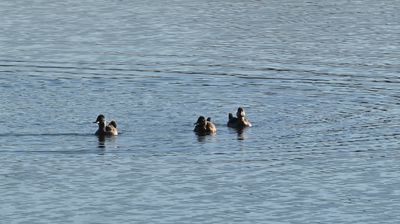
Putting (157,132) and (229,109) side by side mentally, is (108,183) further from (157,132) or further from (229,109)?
(229,109)

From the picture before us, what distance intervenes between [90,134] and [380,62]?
42.4 feet

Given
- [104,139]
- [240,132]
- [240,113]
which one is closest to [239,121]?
[240,132]

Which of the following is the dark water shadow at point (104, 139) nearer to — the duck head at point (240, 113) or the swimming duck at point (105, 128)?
the swimming duck at point (105, 128)

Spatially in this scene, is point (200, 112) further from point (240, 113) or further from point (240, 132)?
point (240, 132)

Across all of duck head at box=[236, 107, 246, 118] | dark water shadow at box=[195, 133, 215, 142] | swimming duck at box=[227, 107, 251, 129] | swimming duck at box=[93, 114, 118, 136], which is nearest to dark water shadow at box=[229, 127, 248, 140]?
swimming duck at box=[227, 107, 251, 129]

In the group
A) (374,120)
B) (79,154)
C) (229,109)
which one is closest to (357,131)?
(374,120)

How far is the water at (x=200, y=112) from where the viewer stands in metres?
31.8

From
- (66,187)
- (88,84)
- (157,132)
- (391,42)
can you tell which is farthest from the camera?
(391,42)

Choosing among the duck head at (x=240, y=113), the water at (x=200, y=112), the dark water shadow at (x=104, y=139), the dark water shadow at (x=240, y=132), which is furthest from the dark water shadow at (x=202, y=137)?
the dark water shadow at (x=104, y=139)

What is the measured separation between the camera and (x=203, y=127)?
126 feet

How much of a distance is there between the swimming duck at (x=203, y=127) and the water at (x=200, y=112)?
0.25m

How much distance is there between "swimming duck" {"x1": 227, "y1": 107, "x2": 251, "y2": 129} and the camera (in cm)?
3903

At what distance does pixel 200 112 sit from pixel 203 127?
3304 mm

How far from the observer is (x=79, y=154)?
36625 millimetres
